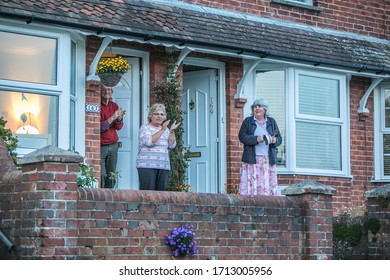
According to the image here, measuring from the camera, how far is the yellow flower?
1433cm

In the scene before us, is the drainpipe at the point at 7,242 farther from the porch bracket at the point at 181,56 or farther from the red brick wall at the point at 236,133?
the porch bracket at the point at 181,56

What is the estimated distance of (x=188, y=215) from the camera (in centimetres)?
1127

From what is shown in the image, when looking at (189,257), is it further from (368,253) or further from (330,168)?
(330,168)

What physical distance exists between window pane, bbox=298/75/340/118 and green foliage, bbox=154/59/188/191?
256 cm

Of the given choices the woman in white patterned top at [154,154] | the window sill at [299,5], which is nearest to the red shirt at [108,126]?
the woman in white patterned top at [154,154]

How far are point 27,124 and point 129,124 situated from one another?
2.19 meters

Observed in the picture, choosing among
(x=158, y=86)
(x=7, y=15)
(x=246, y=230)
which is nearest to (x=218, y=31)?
(x=158, y=86)

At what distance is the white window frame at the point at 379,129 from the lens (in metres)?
18.4

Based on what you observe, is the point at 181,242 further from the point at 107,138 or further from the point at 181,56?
the point at 181,56

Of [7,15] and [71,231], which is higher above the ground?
[7,15]

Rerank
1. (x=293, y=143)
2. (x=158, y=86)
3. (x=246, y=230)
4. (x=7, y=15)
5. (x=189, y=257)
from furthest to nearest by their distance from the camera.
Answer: (x=293, y=143) → (x=158, y=86) → (x=7, y=15) → (x=246, y=230) → (x=189, y=257)

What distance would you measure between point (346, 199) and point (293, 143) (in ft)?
5.09

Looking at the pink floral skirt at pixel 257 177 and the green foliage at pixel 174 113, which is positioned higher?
the green foliage at pixel 174 113

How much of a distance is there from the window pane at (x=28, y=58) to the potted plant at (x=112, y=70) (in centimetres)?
73
